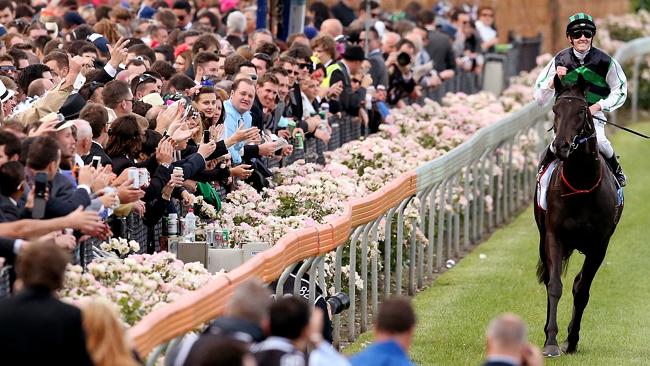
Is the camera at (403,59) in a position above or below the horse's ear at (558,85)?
below

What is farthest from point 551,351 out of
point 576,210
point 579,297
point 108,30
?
point 108,30

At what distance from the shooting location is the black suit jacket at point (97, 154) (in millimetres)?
10688

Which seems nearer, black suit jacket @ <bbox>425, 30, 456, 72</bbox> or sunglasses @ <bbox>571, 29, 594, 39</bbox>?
sunglasses @ <bbox>571, 29, 594, 39</bbox>

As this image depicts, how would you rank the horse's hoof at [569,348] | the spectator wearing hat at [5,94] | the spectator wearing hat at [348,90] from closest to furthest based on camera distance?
the spectator wearing hat at [5,94], the horse's hoof at [569,348], the spectator wearing hat at [348,90]

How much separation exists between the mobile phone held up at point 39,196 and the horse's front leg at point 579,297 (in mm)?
4831

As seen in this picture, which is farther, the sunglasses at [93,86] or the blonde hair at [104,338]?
the sunglasses at [93,86]

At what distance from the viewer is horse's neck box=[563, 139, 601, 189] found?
1253cm

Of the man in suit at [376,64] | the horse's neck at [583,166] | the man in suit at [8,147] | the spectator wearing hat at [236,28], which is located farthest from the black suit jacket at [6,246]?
the man in suit at [376,64]

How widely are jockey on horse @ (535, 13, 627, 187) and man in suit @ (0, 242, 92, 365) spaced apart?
6.72 meters

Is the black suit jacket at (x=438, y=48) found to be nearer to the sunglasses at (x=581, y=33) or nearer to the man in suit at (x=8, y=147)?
the sunglasses at (x=581, y=33)

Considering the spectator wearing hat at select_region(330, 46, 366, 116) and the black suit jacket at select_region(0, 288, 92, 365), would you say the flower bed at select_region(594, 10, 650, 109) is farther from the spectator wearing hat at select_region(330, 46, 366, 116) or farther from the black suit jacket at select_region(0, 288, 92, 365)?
the black suit jacket at select_region(0, 288, 92, 365)

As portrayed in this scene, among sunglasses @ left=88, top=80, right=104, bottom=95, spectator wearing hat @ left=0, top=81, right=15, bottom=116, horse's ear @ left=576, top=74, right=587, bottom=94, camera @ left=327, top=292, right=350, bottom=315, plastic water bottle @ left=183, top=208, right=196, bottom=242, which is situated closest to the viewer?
camera @ left=327, top=292, right=350, bottom=315

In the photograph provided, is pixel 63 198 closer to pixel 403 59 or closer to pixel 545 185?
pixel 545 185

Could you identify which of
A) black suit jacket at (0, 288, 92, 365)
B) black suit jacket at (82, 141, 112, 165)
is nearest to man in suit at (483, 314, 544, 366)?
black suit jacket at (0, 288, 92, 365)
